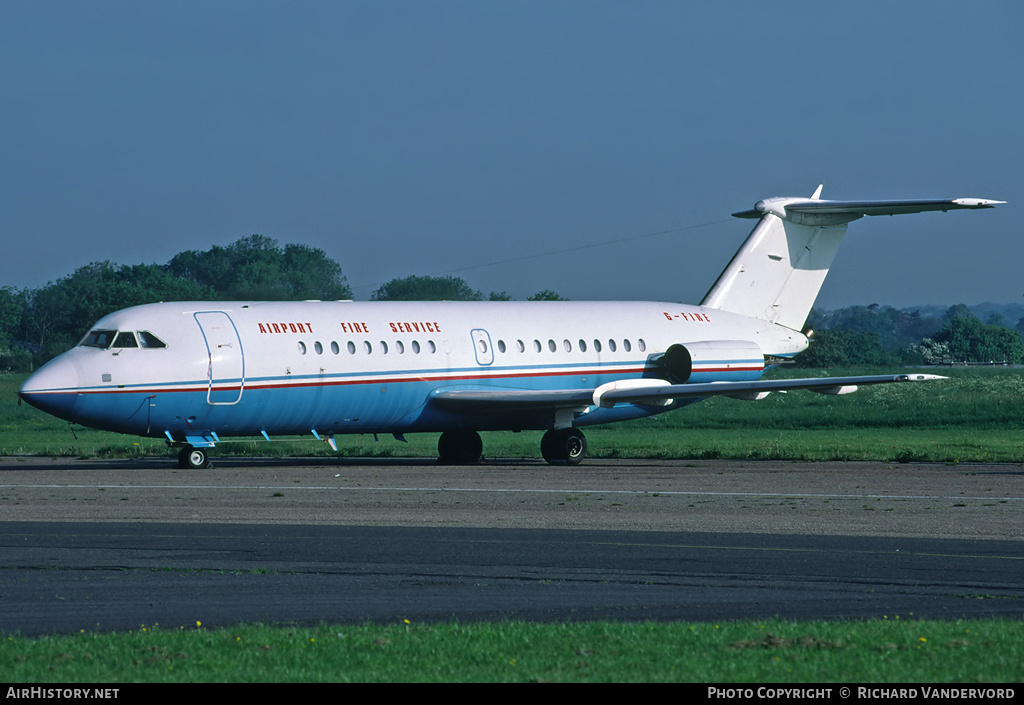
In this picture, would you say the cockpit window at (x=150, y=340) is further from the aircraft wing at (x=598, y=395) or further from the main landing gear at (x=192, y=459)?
the aircraft wing at (x=598, y=395)

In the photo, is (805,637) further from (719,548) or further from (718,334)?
(718,334)

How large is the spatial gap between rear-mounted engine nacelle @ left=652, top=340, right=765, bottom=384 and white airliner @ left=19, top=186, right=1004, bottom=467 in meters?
0.04

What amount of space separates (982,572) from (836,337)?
105068mm

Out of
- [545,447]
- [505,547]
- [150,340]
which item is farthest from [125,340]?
[505,547]

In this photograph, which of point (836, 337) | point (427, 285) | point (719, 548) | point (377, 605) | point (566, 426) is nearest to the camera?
point (377, 605)

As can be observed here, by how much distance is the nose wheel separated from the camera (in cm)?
3331

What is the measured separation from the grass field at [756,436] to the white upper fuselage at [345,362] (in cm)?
210

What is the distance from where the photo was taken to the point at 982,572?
46.9 feet

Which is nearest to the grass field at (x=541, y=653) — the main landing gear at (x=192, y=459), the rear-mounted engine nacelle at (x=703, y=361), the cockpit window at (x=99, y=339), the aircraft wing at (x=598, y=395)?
the cockpit window at (x=99, y=339)

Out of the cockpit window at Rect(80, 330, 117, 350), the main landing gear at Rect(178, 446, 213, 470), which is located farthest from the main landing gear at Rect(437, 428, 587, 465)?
the cockpit window at Rect(80, 330, 117, 350)

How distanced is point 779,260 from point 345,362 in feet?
45.6

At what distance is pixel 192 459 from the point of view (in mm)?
29797
